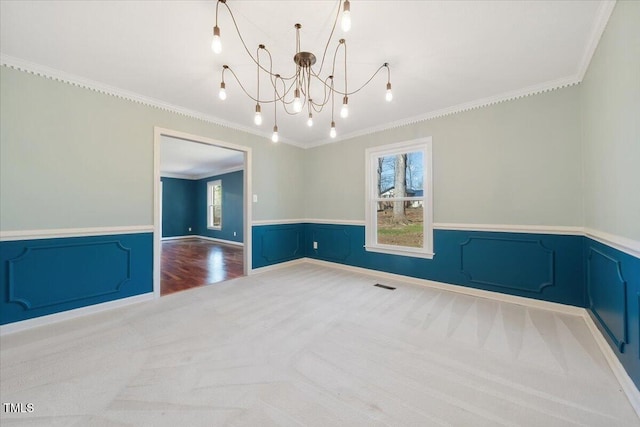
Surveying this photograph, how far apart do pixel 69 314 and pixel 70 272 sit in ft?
1.37

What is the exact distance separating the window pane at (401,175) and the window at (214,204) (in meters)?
6.20

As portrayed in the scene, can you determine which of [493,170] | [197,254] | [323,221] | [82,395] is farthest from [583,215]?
[197,254]

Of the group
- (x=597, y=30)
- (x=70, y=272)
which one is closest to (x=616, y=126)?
(x=597, y=30)

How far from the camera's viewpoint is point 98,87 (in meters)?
2.59

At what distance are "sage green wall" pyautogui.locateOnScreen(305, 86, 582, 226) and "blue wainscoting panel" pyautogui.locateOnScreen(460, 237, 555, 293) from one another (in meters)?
0.26

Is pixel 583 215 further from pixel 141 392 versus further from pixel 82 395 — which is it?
pixel 82 395

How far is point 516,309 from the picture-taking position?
2600mm

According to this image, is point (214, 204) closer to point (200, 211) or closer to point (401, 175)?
point (200, 211)

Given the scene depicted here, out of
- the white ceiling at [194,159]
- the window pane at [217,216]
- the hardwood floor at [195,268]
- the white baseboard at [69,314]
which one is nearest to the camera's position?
the white baseboard at [69,314]

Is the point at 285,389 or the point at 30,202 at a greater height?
the point at 30,202

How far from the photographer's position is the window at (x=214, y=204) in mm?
8414

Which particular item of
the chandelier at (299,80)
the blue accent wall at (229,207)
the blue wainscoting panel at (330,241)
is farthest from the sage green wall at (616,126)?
the blue accent wall at (229,207)

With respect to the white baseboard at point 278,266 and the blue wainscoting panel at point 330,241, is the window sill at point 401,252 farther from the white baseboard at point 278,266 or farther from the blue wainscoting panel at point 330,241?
the white baseboard at point 278,266

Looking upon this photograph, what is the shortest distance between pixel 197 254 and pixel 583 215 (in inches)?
269
